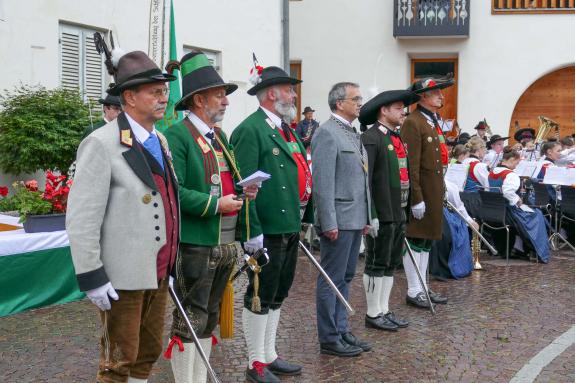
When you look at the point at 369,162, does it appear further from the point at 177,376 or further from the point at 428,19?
the point at 428,19

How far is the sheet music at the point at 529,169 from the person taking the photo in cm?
1261

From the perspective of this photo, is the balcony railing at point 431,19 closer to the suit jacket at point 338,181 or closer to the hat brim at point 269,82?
the suit jacket at point 338,181

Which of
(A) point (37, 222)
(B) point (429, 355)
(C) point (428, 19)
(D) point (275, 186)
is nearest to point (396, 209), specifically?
(B) point (429, 355)

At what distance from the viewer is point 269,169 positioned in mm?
5363

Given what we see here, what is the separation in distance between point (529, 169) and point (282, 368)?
8.22 metres

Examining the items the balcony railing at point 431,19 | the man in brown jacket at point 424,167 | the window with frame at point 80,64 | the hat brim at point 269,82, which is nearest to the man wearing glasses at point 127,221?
the hat brim at point 269,82

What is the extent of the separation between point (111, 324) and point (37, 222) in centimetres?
429

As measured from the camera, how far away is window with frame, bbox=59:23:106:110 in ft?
36.3

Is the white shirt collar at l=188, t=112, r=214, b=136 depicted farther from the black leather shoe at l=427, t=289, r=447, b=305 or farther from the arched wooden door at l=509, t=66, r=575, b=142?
A: the arched wooden door at l=509, t=66, r=575, b=142

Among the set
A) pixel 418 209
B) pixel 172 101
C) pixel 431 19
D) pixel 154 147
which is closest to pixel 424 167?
pixel 418 209

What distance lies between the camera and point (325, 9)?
22656 millimetres

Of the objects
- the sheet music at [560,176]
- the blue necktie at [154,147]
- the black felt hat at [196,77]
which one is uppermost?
the black felt hat at [196,77]

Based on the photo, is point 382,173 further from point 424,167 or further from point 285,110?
point 285,110

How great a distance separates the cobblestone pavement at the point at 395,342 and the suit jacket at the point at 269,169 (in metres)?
1.11
